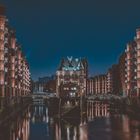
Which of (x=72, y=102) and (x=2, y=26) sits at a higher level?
(x=2, y=26)

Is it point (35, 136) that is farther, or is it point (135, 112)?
point (135, 112)

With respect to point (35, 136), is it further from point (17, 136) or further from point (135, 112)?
point (135, 112)

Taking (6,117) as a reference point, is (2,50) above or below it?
above

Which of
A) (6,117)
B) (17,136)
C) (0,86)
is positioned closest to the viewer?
(17,136)

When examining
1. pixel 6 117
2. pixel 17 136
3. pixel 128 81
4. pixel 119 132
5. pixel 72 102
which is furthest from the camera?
pixel 128 81

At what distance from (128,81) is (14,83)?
52.8 meters

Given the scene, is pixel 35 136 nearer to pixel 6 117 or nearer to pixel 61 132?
pixel 61 132

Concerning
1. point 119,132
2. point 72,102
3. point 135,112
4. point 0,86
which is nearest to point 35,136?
point 119,132

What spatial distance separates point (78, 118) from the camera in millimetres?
137500

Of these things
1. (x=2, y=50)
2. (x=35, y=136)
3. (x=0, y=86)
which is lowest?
(x=35, y=136)

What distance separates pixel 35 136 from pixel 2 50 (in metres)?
49.0

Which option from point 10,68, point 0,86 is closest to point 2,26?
point 0,86

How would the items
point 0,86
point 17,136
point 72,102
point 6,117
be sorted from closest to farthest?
point 17,136 < point 6,117 < point 0,86 < point 72,102

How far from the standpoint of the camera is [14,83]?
168 meters
